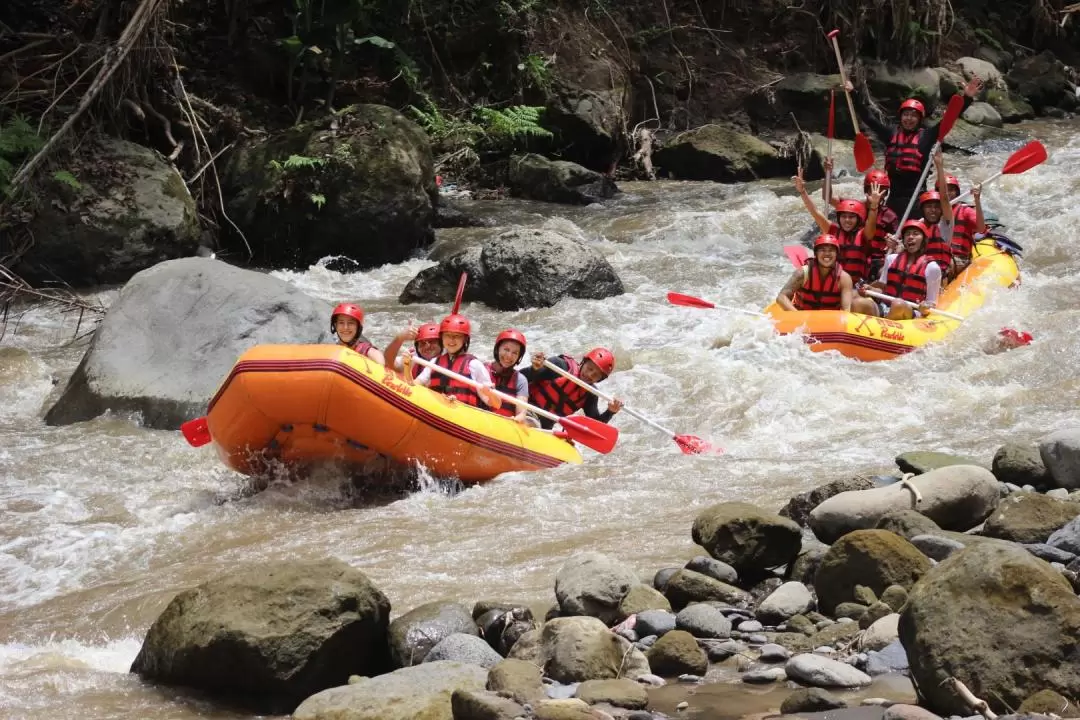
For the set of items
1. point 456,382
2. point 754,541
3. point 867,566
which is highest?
point 867,566

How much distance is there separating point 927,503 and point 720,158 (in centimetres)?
1138

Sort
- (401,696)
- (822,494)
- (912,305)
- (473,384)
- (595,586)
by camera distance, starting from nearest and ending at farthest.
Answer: (401,696), (595,586), (822,494), (473,384), (912,305)

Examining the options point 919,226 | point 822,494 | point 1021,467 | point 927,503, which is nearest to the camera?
point 927,503

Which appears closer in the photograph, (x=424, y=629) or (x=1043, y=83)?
(x=424, y=629)

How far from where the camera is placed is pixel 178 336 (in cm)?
809

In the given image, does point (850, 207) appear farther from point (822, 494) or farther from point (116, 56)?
point (116, 56)

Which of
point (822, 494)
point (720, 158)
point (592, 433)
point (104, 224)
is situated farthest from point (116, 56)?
point (822, 494)

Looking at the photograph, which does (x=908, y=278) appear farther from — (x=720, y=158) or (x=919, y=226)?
(x=720, y=158)

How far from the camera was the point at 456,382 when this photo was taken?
6938 mm

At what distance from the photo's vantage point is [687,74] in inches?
698

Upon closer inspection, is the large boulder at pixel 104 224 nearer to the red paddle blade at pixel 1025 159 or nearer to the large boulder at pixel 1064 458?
the red paddle blade at pixel 1025 159

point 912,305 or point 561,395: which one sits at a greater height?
point 561,395

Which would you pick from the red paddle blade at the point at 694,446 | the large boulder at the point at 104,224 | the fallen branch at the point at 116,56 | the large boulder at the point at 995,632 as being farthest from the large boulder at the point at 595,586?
the fallen branch at the point at 116,56

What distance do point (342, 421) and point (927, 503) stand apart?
2838 mm
